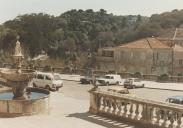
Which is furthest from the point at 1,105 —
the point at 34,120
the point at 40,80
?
the point at 40,80

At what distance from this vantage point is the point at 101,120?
17.4 m

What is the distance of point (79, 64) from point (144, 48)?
59.8 ft

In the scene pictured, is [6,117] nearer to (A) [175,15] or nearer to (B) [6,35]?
(B) [6,35]

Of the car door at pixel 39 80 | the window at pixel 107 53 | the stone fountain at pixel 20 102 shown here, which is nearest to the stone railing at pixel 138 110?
the stone fountain at pixel 20 102

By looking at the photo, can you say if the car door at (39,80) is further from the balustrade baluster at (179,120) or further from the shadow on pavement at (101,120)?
the balustrade baluster at (179,120)

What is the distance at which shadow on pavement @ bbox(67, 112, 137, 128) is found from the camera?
53.3ft

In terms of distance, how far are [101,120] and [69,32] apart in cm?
9162

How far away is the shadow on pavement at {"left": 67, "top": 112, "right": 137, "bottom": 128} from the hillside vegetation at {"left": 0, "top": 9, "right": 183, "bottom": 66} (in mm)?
61723

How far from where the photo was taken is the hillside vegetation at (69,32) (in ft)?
295

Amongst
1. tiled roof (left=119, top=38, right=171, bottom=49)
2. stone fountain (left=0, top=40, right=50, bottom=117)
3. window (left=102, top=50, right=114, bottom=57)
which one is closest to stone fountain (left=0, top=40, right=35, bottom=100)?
stone fountain (left=0, top=40, right=50, bottom=117)

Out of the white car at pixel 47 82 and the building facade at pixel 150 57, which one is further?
the building facade at pixel 150 57

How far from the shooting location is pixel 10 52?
3071 inches

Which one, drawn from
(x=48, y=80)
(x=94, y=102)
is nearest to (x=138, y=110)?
(x=94, y=102)

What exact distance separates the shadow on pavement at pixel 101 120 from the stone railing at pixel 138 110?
22 cm
